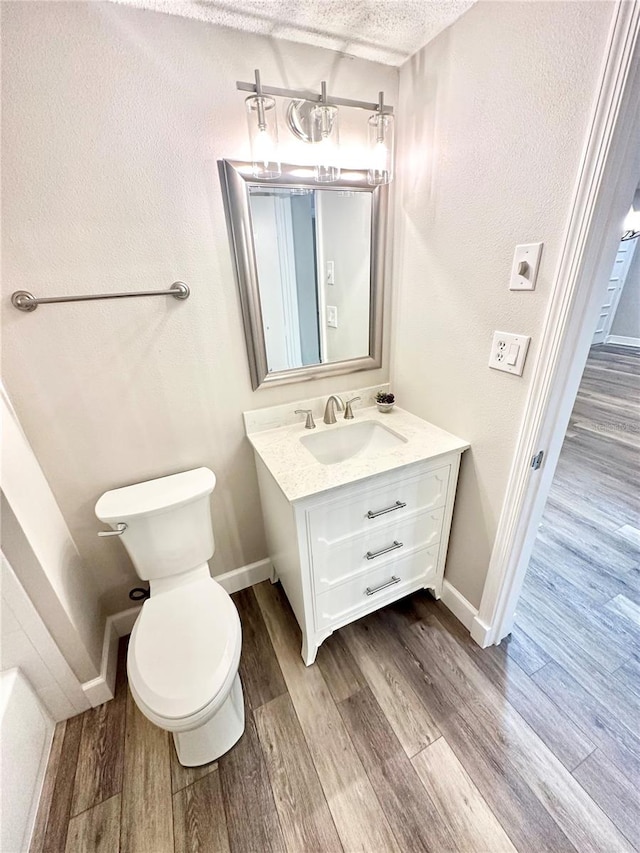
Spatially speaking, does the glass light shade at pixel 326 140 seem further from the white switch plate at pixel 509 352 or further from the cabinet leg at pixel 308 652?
the cabinet leg at pixel 308 652

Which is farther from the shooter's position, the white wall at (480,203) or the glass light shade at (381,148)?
the glass light shade at (381,148)

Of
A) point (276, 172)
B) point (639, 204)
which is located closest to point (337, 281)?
point (276, 172)

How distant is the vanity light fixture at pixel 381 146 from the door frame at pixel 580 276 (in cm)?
67

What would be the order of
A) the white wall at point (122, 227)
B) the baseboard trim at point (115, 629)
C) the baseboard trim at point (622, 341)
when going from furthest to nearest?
1. the baseboard trim at point (622, 341)
2. the baseboard trim at point (115, 629)
3. the white wall at point (122, 227)

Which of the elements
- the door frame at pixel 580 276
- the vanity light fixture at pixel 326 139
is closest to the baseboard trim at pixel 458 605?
the door frame at pixel 580 276

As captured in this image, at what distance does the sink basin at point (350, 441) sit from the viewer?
1.51m

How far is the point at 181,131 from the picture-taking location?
109cm

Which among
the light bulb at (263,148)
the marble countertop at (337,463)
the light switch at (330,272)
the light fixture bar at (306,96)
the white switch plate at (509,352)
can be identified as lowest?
the marble countertop at (337,463)

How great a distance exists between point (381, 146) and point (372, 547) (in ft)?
4.81

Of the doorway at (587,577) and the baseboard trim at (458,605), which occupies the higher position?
the baseboard trim at (458,605)

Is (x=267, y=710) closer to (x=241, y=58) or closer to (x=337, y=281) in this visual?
(x=337, y=281)

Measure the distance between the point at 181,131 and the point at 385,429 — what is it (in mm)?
1258

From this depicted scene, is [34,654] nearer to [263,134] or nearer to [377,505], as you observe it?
[377,505]

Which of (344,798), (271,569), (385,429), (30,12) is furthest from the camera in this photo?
(271,569)
